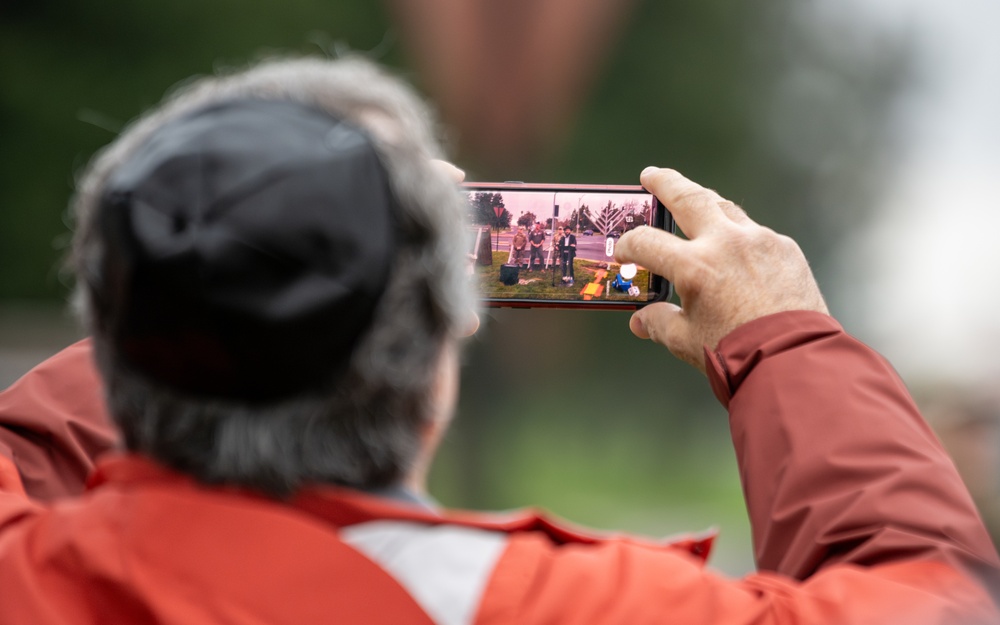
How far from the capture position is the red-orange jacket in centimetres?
63

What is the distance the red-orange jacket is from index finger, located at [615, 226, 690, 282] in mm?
276

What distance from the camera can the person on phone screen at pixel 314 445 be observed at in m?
0.63

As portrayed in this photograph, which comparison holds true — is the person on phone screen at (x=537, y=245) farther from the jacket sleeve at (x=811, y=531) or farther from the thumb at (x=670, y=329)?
the jacket sleeve at (x=811, y=531)

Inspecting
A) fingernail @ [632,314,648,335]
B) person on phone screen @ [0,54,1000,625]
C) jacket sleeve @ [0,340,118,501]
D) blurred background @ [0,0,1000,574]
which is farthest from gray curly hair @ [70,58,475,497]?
blurred background @ [0,0,1000,574]

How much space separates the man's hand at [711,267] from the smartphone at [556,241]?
0.47 ft

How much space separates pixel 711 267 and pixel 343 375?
0.55 m

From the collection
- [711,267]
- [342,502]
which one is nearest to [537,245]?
[711,267]

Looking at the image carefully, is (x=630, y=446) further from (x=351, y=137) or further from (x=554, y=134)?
(x=351, y=137)

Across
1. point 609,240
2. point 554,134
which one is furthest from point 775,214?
point 609,240

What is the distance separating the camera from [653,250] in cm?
114

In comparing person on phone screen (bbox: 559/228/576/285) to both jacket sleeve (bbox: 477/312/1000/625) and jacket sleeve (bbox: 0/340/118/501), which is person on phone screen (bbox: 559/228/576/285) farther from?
jacket sleeve (bbox: 0/340/118/501)

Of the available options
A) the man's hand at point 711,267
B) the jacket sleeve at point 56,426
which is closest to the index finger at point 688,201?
the man's hand at point 711,267

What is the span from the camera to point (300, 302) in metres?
0.64

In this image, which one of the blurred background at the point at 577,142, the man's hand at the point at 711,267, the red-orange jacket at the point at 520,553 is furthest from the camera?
the blurred background at the point at 577,142
